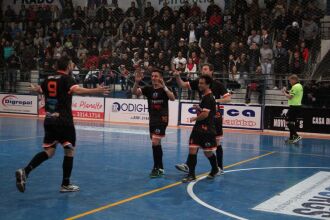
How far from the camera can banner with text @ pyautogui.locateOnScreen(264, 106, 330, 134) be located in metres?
17.5

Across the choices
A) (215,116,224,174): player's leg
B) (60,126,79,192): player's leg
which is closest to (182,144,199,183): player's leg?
(215,116,224,174): player's leg

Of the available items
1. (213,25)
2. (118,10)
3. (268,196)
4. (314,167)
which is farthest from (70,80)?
(118,10)

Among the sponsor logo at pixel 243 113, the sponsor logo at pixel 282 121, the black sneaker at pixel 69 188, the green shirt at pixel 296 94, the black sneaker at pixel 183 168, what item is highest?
the green shirt at pixel 296 94

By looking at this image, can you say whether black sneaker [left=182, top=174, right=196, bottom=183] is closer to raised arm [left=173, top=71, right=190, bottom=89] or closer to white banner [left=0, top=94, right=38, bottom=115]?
raised arm [left=173, top=71, right=190, bottom=89]

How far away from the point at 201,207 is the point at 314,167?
4.81 metres

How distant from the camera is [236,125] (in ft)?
62.3

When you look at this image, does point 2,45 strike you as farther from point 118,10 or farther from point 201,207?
point 201,207

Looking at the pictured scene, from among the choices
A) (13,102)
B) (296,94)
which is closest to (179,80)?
(296,94)

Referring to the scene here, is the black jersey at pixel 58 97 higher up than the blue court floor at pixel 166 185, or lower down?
higher up

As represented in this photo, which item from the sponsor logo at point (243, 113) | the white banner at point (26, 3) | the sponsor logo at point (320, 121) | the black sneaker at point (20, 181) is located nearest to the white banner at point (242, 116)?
the sponsor logo at point (243, 113)

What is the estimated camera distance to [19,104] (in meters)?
23.4

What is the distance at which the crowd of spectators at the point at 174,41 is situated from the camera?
1947cm

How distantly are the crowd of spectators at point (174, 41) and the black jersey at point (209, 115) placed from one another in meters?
8.27

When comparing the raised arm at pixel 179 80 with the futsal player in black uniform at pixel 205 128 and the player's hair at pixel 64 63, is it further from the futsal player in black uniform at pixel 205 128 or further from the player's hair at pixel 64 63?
the player's hair at pixel 64 63
